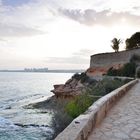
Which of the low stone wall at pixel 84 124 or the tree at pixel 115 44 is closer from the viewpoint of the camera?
the low stone wall at pixel 84 124

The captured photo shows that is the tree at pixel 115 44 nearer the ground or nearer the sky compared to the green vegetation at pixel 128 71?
nearer the sky

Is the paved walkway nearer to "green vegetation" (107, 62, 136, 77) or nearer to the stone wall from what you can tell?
"green vegetation" (107, 62, 136, 77)

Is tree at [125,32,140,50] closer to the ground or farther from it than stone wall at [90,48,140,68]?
farther from it

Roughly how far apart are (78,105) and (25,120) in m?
12.7

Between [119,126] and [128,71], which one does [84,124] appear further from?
[128,71]

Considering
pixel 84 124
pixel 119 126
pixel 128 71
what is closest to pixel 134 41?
pixel 128 71

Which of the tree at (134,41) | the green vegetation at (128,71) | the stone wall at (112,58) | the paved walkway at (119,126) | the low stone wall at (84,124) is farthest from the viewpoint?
the tree at (134,41)

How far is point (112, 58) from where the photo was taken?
37594mm

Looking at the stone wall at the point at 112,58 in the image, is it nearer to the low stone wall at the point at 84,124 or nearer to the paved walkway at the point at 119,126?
the paved walkway at the point at 119,126

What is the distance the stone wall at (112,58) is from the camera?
113 feet

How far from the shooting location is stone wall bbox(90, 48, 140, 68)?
34.5 m

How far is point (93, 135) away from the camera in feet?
16.9

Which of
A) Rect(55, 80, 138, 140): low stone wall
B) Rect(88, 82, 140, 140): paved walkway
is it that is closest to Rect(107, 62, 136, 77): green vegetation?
Rect(88, 82, 140, 140): paved walkway

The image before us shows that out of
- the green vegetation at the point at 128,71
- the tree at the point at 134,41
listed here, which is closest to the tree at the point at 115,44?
the tree at the point at 134,41
